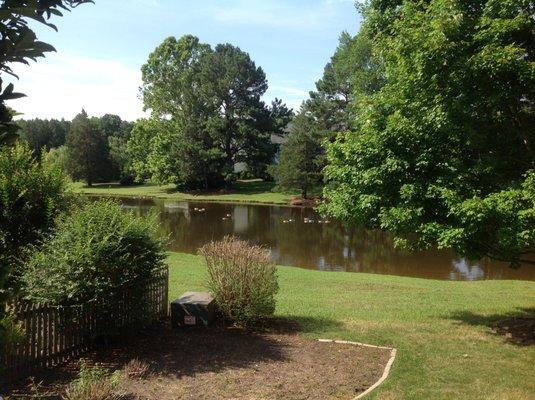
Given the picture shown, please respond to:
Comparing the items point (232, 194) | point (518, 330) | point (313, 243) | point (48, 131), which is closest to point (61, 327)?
point (518, 330)

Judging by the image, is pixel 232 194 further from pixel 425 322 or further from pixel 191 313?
pixel 191 313

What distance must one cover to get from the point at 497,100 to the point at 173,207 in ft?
132

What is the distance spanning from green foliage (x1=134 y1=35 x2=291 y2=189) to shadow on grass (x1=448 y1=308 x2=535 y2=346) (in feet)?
148

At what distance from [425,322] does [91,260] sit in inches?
258

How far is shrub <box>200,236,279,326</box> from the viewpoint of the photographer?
8438mm

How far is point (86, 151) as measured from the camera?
68625 millimetres

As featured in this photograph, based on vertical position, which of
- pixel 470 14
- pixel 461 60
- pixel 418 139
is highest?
pixel 470 14

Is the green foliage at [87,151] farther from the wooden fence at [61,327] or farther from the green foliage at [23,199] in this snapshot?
the wooden fence at [61,327]

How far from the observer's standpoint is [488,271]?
1972 centimetres

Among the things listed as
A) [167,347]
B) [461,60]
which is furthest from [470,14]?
[167,347]

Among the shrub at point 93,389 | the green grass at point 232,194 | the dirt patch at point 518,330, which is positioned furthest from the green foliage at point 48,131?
the shrub at point 93,389

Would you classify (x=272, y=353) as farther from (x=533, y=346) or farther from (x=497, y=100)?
(x=497, y=100)

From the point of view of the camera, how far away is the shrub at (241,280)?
8.44m

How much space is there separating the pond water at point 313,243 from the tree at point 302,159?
14.1 feet
